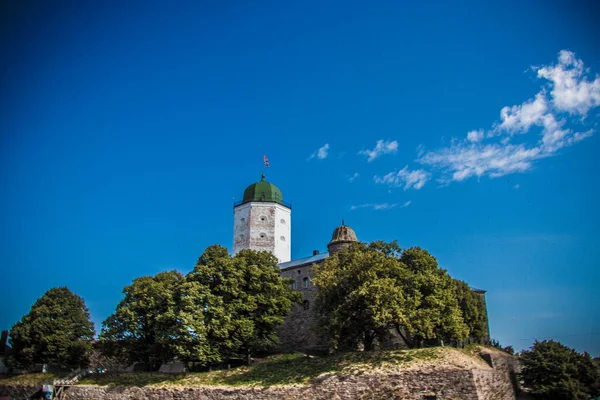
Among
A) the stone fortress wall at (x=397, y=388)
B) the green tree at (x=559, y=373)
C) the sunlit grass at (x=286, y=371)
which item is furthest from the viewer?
the sunlit grass at (x=286, y=371)

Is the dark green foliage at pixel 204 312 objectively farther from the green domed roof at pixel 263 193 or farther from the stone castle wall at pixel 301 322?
the green domed roof at pixel 263 193

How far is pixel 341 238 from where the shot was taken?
132ft

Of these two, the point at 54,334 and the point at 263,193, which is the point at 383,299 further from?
the point at 263,193

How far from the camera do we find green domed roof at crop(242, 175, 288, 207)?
Result: 2191 inches

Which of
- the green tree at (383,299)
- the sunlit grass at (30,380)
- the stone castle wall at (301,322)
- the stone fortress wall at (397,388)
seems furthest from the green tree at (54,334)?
the green tree at (383,299)

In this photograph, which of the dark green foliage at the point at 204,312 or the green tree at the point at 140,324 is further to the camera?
the green tree at the point at 140,324

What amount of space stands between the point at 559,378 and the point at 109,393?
28.8 m

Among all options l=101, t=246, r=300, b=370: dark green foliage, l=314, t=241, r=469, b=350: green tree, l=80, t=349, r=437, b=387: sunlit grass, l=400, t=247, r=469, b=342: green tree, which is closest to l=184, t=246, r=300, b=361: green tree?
l=101, t=246, r=300, b=370: dark green foliage

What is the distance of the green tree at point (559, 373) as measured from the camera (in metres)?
25.8

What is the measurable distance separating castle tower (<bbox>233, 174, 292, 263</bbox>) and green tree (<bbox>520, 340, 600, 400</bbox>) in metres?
30.8

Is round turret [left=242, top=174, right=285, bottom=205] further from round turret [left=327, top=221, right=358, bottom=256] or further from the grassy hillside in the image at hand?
the grassy hillside

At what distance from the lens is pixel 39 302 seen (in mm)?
43156

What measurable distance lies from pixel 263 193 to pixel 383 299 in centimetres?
3057

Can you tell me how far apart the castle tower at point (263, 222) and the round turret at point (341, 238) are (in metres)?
13.6
